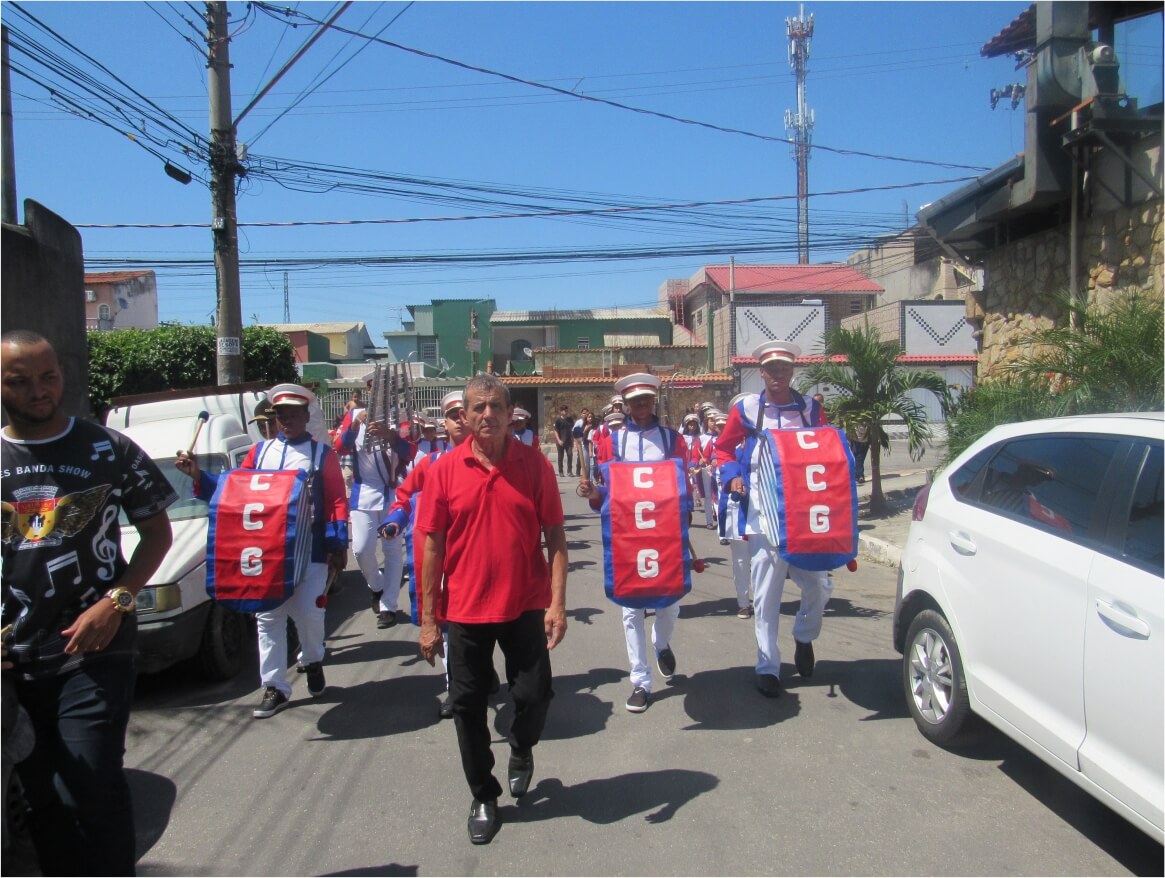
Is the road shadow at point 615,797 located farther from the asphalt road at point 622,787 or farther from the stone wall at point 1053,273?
the stone wall at point 1053,273

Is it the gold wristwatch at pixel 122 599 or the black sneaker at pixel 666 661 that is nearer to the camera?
the gold wristwatch at pixel 122 599

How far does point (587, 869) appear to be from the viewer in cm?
335

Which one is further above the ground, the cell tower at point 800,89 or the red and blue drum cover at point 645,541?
the cell tower at point 800,89

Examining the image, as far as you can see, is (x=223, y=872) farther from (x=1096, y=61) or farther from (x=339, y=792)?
(x=1096, y=61)

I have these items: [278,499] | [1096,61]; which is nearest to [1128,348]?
[1096,61]

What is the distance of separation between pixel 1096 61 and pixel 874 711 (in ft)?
23.6

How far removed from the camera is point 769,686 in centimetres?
520

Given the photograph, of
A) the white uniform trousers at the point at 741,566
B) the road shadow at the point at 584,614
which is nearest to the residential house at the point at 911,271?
the white uniform trousers at the point at 741,566

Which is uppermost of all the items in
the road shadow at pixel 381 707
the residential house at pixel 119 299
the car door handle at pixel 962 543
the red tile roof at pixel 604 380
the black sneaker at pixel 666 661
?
the residential house at pixel 119 299

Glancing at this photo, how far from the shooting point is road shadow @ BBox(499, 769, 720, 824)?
12.5 feet

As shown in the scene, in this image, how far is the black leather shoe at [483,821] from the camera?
11.7 feet

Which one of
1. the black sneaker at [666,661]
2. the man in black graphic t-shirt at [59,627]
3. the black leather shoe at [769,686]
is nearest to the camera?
the man in black graphic t-shirt at [59,627]

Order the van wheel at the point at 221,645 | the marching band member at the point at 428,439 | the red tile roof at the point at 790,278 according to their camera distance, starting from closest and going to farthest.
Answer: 1. the van wheel at the point at 221,645
2. the marching band member at the point at 428,439
3. the red tile roof at the point at 790,278

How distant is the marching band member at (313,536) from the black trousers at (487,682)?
186cm
